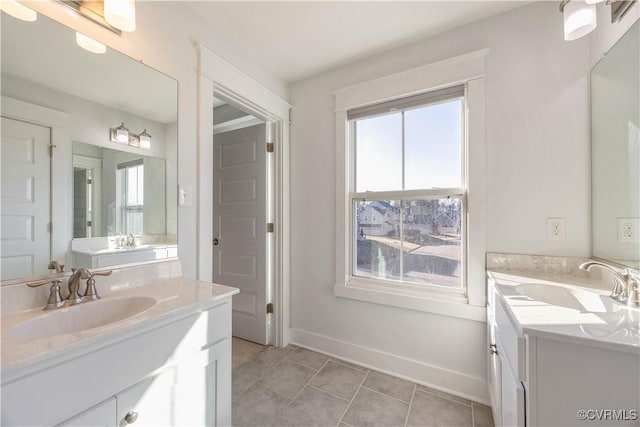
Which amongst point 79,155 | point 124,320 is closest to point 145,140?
point 79,155

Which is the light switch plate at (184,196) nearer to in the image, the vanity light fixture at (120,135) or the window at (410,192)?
the vanity light fixture at (120,135)

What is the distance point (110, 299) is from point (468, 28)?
2471 mm

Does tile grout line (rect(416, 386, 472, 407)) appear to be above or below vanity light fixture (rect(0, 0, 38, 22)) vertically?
below

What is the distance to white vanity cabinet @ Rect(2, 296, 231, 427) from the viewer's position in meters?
0.60

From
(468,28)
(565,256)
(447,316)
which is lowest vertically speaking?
(447,316)

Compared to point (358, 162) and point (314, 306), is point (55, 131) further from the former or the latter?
point (314, 306)

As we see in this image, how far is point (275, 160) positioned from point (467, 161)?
151 cm

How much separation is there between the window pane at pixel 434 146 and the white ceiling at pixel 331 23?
51cm

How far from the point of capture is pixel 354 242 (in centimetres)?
207

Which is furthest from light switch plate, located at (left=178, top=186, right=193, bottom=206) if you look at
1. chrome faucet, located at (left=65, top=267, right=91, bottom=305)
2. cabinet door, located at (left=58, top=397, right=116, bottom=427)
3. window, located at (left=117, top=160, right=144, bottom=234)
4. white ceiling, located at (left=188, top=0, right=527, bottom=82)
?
white ceiling, located at (left=188, top=0, right=527, bottom=82)

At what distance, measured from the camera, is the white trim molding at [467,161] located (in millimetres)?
1554

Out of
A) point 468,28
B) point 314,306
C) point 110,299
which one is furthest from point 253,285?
point 468,28

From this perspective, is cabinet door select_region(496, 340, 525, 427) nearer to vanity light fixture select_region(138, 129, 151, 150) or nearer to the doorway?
the doorway

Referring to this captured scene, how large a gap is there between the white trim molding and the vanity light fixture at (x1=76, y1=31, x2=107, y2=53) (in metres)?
1.48
